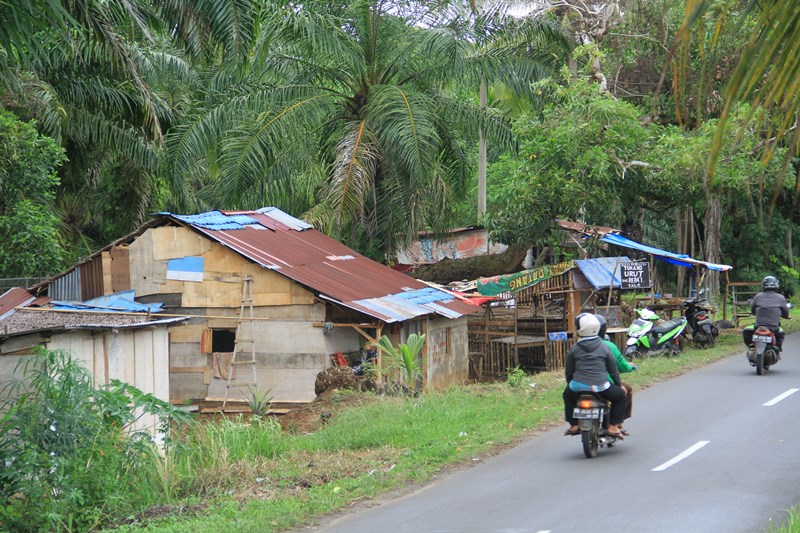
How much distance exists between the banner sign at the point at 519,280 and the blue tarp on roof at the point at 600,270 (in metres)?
0.33

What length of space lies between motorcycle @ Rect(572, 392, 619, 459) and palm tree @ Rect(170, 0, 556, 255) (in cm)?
1153

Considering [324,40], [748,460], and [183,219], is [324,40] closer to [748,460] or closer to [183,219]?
[183,219]

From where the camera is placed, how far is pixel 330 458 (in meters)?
10.1

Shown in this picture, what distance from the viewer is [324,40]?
66.8 feet

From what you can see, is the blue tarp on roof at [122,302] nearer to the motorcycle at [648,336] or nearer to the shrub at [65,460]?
the shrub at [65,460]

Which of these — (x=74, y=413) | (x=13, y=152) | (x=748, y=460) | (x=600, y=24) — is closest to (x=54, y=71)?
(x=13, y=152)

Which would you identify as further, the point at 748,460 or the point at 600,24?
the point at 600,24

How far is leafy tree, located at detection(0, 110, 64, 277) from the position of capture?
17.2 meters

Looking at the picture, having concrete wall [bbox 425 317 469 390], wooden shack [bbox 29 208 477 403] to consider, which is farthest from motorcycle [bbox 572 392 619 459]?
concrete wall [bbox 425 317 469 390]

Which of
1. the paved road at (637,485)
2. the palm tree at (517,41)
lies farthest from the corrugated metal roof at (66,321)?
the palm tree at (517,41)

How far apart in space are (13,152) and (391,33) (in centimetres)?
987

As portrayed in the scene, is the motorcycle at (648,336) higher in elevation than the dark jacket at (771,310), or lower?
lower

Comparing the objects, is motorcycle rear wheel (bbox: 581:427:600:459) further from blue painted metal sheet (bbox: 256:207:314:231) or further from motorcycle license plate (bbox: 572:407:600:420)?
blue painted metal sheet (bbox: 256:207:314:231)

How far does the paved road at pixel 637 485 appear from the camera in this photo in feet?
23.4
